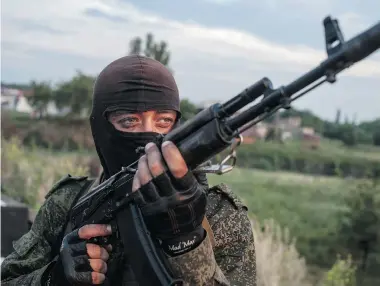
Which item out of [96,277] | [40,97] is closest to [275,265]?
[96,277]

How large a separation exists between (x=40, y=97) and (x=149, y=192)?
3683cm

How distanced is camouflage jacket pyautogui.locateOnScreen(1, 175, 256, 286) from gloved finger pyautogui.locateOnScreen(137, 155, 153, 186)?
29cm

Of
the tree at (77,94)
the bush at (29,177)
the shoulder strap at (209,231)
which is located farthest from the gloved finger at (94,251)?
the tree at (77,94)

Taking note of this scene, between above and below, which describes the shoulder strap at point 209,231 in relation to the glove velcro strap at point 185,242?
above

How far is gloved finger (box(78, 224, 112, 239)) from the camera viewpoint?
2221 millimetres

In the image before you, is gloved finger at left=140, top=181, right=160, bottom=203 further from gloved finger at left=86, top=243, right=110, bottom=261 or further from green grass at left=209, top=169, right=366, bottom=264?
green grass at left=209, top=169, right=366, bottom=264

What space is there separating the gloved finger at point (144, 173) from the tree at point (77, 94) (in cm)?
2653

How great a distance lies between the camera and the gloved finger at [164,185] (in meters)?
1.81

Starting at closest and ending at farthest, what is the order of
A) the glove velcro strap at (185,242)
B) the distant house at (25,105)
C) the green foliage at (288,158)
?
the glove velcro strap at (185,242), the green foliage at (288,158), the distant house at (25,105)

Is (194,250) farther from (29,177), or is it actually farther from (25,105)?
(25,105)

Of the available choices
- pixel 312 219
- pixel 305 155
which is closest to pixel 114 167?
pixel 312 219

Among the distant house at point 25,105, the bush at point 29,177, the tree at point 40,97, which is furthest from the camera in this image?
the tree at point 40,97

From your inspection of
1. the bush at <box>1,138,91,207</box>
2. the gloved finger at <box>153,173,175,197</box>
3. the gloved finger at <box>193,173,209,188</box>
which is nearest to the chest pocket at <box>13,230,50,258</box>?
the gloved finger at <box>193,173,209,188</box>

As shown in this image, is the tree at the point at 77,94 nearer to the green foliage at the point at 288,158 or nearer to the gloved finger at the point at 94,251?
the green foliage at the point at 288,158
